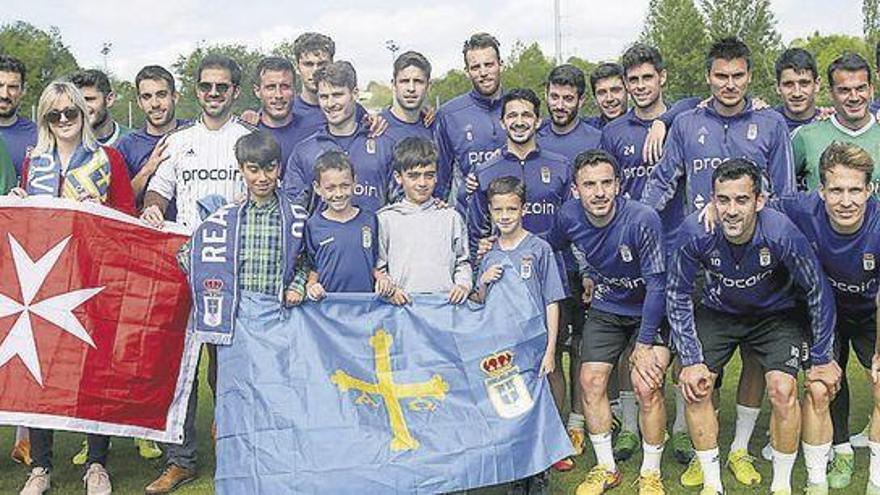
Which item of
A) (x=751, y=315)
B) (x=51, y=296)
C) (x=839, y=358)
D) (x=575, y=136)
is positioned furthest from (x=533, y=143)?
(x=51, y=296)

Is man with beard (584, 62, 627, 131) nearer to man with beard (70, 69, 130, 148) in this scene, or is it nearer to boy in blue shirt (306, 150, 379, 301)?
boy in blue shirt (306, 150, 379, 301)

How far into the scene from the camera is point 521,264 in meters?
5.73

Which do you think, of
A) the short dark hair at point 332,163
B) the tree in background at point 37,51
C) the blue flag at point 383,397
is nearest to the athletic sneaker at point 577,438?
the blue flag at point 383,397

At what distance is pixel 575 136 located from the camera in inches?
273

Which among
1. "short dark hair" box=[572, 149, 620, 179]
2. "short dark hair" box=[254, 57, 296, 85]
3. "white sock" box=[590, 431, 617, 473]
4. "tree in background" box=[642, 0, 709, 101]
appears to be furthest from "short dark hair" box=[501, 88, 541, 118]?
"tree in background" box=[642, 0, 709, 101]

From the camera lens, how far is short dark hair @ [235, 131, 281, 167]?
5617mm

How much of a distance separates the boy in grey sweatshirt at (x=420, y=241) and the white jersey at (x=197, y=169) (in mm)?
1035

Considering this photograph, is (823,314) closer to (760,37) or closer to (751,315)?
(751,315)

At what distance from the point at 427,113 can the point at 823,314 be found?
3.03m

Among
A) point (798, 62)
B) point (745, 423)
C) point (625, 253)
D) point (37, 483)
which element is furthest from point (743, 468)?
point (37, 483)

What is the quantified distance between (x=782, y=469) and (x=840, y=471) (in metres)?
0.60

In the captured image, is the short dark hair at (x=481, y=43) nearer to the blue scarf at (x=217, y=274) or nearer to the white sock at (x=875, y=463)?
the blue scarf at (x=217, y=274)

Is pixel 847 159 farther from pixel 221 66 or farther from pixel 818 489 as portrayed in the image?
pixel 221 66

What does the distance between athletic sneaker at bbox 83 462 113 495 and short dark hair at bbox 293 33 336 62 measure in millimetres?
3210
